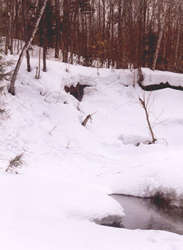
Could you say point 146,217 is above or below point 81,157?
above

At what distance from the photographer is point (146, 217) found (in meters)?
8.45

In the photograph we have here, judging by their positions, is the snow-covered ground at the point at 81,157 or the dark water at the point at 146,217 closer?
the snow-covered ground at the point at 81,157

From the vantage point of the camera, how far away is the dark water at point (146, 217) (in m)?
7.63

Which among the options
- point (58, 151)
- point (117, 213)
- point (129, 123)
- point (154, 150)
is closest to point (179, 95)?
point (129, 123)

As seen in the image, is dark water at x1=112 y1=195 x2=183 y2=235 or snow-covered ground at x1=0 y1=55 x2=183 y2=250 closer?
snow-covered ground at x1=0 y1=55 x2=183 y2=250

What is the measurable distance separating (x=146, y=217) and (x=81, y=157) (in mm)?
5066

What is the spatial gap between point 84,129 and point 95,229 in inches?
372

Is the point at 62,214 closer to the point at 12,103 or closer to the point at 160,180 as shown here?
the point at 160,180

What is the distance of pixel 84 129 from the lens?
1538 cm

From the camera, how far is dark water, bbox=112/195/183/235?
7632 millimetres

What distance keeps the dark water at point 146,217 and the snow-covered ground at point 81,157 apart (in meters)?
0.41

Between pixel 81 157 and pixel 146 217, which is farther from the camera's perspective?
pixel 81 157

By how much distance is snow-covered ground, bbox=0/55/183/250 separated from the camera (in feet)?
18.4

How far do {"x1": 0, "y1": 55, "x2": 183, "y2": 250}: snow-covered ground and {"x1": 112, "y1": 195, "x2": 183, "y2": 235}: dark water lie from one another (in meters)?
0.41
